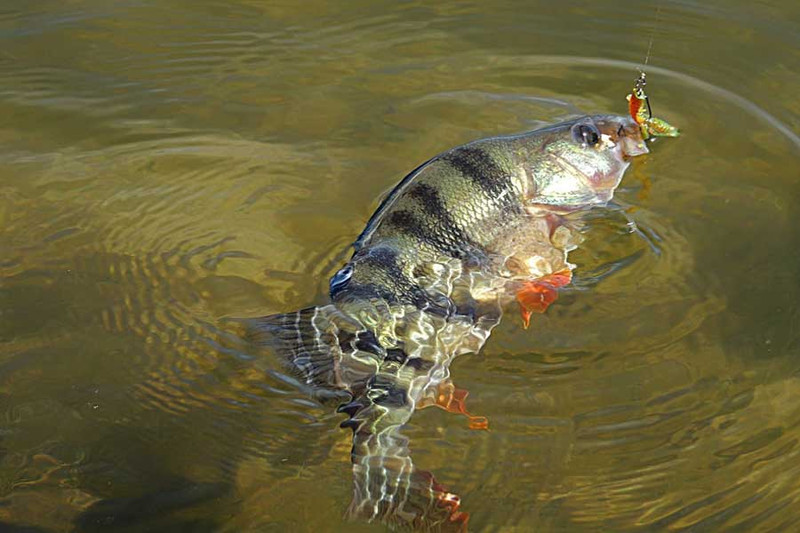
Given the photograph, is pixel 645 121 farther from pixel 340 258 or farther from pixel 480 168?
pixel 340 258

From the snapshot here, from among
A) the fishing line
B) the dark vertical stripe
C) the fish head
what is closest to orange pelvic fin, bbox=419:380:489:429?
the dark vertical stripe

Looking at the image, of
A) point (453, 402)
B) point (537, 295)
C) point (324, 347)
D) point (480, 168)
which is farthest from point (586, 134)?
point (324, 347)

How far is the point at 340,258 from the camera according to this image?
4152mm

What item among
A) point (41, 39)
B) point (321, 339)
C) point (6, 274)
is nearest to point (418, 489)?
point (321, 339)

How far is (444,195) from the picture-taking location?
3727 mm

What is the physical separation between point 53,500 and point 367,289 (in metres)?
1.25

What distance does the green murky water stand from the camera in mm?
3207

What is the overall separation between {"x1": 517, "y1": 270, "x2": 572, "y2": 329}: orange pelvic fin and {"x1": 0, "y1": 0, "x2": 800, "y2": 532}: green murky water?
66 mm

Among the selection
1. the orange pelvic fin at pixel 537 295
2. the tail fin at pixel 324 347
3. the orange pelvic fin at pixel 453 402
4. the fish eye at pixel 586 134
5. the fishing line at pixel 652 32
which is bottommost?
the orange pelvic fin at pixel 453 402

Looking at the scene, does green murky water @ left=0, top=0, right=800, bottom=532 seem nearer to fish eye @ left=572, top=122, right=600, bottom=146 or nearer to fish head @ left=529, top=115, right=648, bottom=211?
fish head @ left=529, top=115, right=648, bottom=211

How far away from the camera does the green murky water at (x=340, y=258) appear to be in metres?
3.21

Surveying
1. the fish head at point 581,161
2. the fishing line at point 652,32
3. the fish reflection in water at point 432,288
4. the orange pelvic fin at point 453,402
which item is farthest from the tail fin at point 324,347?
the fishing line at point 652,32

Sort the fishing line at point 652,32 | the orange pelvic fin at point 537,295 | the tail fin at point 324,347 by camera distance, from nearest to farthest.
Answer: the tail fin at point 324,347, the orange pelvic fin at point 537,295, the fishing line at point 652,32

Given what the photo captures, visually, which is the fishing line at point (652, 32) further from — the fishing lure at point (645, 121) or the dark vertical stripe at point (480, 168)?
the dark vertical stripe at point (480, 168)
